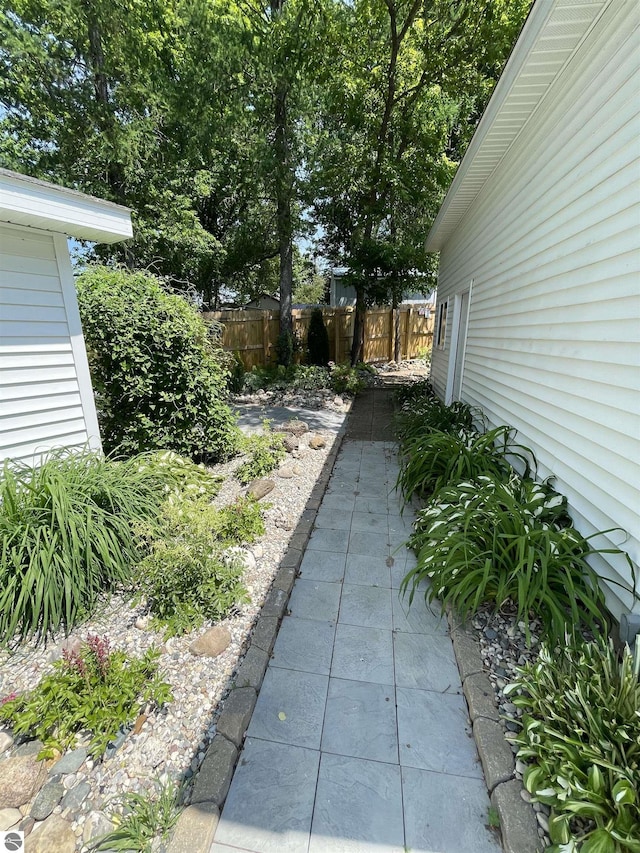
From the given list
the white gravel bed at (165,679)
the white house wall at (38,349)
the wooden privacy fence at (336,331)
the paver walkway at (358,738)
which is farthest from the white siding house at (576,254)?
the wooden privacy fence at (336,331)

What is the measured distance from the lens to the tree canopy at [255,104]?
778 centimetres

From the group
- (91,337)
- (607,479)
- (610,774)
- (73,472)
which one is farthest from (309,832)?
(91,337)

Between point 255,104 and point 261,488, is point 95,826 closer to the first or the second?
point 261,488

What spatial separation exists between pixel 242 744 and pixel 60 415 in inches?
111

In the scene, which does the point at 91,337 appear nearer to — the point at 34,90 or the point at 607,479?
the point at 607,479

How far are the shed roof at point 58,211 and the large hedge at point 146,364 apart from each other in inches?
25.4

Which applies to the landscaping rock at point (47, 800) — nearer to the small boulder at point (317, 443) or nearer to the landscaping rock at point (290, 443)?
the landscaping rock at point (290, 443)

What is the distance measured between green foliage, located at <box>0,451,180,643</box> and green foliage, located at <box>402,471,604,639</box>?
6.30ft

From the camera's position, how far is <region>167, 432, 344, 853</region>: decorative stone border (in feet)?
4.42

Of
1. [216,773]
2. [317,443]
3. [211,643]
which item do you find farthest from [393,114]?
[216,773]

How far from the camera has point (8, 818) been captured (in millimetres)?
1404

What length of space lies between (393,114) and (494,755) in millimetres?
12704

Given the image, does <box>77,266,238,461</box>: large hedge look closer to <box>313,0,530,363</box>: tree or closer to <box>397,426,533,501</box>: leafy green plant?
<box>397,426,533,501</box>: leafy green plant

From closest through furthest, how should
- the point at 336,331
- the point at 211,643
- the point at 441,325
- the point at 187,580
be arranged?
the point at 211,643 < the point at 187,580 < the point at 441,325 < the point at 336,331
